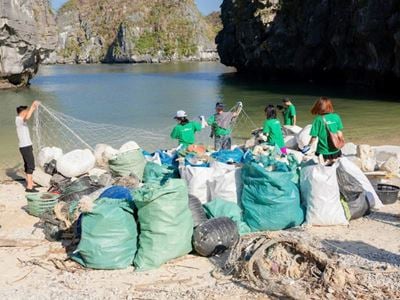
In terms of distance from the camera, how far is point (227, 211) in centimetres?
632

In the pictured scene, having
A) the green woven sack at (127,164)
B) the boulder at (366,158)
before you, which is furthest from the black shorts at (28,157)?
the boulder at (366,158)

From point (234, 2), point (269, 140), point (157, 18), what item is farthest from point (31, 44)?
point (157, 18)

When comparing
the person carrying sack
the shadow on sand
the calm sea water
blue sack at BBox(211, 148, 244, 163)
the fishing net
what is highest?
the person carrying sack

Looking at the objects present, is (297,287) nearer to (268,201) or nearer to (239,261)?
(239,261)

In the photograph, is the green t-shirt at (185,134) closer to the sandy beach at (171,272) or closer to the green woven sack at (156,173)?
the green woven sack at (156,173)

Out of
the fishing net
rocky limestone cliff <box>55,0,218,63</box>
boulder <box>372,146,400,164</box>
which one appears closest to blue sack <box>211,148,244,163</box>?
boulder <box>372,146,400,164</box>

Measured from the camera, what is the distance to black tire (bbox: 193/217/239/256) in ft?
18.3

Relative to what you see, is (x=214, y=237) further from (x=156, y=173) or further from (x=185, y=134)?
(x=185, y=134)

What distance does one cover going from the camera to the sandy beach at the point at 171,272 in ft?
15.8

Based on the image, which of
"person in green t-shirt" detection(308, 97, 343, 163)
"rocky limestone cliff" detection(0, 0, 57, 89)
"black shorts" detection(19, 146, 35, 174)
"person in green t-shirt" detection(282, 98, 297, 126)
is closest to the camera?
"person in green t-shirt" detection(308, 97, 343, 163)

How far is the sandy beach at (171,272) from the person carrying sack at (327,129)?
46.9 inches

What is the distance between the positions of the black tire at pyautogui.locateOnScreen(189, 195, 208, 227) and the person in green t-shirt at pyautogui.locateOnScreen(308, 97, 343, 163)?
2218 millimetres

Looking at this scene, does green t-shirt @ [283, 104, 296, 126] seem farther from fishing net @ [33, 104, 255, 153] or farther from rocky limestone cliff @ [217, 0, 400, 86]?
rocky limestone cliff @ [217, 0, 400, 86]

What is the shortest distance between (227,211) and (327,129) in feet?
6.92
